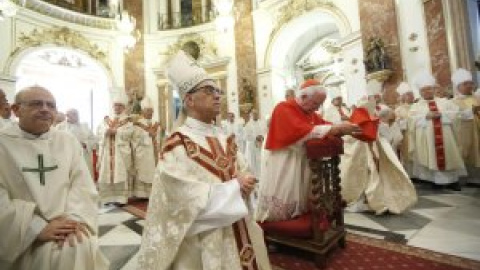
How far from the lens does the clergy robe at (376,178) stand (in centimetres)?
371

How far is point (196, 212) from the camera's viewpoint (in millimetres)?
1517

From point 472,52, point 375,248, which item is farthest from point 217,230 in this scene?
point 472,52

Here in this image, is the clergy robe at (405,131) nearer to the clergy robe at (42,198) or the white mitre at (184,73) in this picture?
the white mitre at (184,73)

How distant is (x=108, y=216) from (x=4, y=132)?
303 centimetres

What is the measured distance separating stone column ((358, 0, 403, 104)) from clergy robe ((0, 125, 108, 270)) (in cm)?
723

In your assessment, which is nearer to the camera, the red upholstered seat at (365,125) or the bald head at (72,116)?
the red upholstered seat at (365,125)

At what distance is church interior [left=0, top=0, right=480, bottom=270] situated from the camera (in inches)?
112

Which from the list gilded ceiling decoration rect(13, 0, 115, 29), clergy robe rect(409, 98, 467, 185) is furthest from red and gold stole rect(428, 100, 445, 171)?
gilded ceiling decoration rect(13, 0, 115, 29)

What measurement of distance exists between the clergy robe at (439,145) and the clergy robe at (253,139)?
15.6 ft

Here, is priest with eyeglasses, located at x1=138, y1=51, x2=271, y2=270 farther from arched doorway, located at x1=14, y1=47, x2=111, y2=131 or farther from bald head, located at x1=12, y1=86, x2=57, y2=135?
arched doorway, located at x1=14, y1=47, x2=111, y2=131

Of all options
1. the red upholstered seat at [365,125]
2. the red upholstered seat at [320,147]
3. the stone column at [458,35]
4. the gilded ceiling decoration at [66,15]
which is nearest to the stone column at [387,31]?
the stone column at [458,35]

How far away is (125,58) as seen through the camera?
13.0 meters

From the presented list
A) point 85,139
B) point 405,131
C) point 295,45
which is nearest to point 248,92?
point 295,45

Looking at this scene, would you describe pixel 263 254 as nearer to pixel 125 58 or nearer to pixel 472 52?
pixel 472 52
